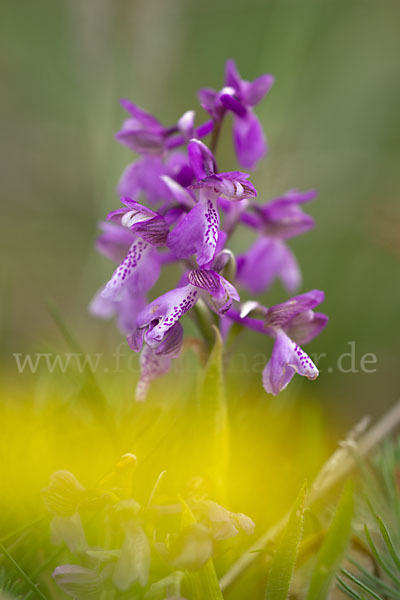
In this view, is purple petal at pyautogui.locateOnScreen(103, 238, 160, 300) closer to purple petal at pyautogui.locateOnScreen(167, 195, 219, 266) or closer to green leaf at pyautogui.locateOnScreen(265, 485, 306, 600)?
purple petal at pyautogui.locateOnScreen(167, 195, 219, 266)

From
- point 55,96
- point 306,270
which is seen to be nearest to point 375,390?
point 306,270

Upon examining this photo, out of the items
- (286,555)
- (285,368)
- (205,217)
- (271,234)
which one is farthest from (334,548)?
(271,234)

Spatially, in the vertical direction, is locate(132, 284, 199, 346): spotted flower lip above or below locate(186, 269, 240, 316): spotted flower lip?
below

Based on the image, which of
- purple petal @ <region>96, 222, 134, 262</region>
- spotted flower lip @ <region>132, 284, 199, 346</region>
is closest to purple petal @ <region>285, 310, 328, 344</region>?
spotted flower lip @ <region>132, 284, 199, 346</region>

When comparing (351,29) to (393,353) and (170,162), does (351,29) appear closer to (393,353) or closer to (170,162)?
(393,353)

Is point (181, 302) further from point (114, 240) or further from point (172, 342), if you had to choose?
point (114, 240)

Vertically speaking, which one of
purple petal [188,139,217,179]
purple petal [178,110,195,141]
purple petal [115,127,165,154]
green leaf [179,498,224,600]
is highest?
purple petal [178,110,195,141]
